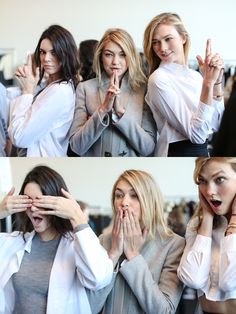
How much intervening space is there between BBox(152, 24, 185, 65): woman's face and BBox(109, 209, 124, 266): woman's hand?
392 mm

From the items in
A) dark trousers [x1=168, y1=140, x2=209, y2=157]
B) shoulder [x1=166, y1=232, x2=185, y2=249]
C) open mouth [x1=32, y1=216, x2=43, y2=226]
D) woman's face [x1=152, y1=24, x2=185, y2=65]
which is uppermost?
woman's face [x1=152, y1=24, x2=185, y2=65]

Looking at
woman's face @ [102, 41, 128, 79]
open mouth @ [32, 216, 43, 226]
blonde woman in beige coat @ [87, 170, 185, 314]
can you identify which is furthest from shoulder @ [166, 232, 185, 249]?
woman's face @ [102, 41, 128, 79]

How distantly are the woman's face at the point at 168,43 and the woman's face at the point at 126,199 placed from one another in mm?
320

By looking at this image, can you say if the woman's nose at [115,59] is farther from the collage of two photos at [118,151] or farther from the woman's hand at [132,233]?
the woman's hand at [132,233]

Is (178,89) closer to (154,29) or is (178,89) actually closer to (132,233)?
(154,29)

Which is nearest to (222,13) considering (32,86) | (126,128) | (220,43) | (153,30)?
(220,43)

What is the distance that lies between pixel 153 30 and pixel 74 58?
0.66 feet

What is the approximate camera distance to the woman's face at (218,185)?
1715mm

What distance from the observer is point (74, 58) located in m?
1.73

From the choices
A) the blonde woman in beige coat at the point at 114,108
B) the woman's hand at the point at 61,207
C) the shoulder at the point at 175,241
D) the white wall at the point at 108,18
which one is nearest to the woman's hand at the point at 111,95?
the blonde woman in beige coat at the point at 114,108

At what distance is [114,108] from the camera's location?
1730 millimetres

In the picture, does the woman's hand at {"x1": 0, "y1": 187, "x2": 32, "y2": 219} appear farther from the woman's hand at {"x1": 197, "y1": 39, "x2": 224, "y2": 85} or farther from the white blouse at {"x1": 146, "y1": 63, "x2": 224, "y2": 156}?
the woman's hand at {"x1": 197, "y1": 39, "x2": 224, "y2": 85}

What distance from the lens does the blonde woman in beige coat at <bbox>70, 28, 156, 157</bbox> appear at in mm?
1718

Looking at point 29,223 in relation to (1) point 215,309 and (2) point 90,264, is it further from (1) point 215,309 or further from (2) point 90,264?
(1) point 215,309
